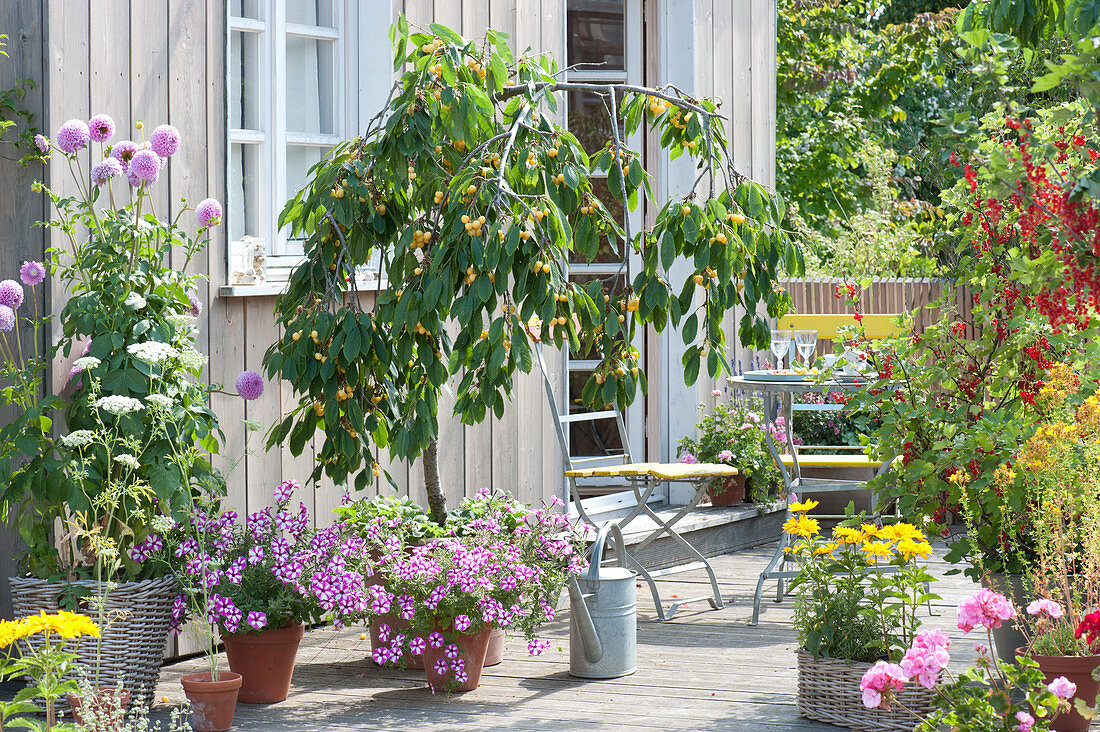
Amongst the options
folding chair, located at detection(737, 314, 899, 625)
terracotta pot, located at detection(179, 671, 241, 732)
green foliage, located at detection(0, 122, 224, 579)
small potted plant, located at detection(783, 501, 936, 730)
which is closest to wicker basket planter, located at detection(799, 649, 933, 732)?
small potted plant, located at detection(783, 501, 936, 730)

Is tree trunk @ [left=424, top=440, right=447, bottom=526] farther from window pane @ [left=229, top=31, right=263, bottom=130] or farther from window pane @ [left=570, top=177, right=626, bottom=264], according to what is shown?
window pane @ [left=570, top=177, right=626, bottom=264]

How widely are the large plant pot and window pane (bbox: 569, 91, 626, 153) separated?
10.8 feet

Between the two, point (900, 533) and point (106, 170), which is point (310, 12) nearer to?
point (106, 170)

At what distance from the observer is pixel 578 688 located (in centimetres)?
409

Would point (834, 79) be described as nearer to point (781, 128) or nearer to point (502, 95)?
point (781, 128)

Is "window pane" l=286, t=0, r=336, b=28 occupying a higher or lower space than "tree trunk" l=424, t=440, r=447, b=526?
higher

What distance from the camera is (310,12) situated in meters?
4.97

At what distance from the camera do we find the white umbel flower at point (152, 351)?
345 cm

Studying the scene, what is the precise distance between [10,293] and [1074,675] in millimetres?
2971

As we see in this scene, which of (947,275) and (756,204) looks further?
(947,275)

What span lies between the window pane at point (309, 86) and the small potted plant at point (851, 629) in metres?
2.40

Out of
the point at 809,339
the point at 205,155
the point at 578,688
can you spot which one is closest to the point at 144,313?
the point at 205,155

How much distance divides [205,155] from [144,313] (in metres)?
0.85

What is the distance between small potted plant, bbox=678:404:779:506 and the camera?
6.76 m
